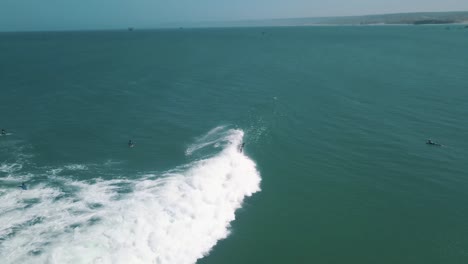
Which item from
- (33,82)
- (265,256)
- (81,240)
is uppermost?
(33,82)

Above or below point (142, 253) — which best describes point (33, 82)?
above

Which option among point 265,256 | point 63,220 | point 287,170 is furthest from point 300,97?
point 63,220

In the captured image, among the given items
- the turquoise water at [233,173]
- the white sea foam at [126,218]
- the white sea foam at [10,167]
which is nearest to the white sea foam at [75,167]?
the turquoise water at [233,173]

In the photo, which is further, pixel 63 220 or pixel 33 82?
pixel 33 82

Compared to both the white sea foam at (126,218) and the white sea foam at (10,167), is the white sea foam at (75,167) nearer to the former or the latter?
the white sea foam at (126,218)

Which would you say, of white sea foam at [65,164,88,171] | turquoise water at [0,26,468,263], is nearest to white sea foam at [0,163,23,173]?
turquoise water at [0,26,468,263]

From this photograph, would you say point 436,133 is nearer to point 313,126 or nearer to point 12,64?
point 313,126

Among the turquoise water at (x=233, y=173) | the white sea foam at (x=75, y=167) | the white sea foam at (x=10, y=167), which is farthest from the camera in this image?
the white sea foam at (x=75, y=167)
